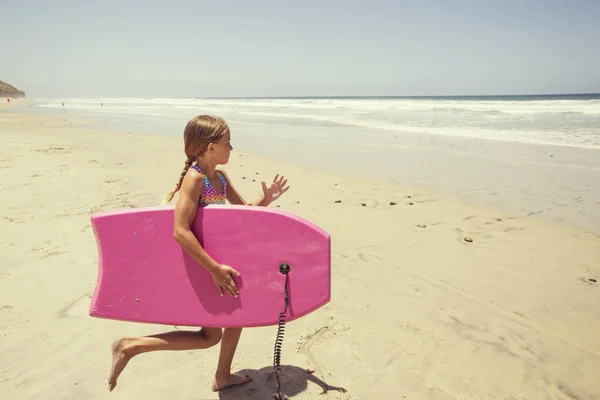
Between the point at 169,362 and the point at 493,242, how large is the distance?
3.64 m

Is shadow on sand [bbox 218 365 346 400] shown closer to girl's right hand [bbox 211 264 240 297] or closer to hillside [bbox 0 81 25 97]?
girl's right hand [bbox 211 264 240 297]

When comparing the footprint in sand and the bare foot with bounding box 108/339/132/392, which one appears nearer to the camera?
the bare foot with bounding box 108/339/132/392

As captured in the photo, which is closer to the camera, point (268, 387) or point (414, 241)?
point (268, 387)

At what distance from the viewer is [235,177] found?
734 centimetres

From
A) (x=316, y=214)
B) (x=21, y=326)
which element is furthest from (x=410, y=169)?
(x=21, y=326)

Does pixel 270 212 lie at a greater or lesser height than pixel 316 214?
greater

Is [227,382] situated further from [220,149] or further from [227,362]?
[220,149]

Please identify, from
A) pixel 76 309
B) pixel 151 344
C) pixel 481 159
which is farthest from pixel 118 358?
pixel 481 159

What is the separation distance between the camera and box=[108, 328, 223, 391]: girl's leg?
1906 millimetres

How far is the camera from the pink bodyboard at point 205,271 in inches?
73.0

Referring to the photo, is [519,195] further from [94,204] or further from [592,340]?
[94,204]

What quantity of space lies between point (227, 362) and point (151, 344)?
456 mm

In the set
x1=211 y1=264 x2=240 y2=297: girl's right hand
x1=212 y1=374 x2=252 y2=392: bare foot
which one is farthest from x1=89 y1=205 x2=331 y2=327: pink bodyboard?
x1=212 y1=374 x2=252 y2=392: bare foot

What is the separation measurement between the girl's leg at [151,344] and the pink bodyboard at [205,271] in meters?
0.12
